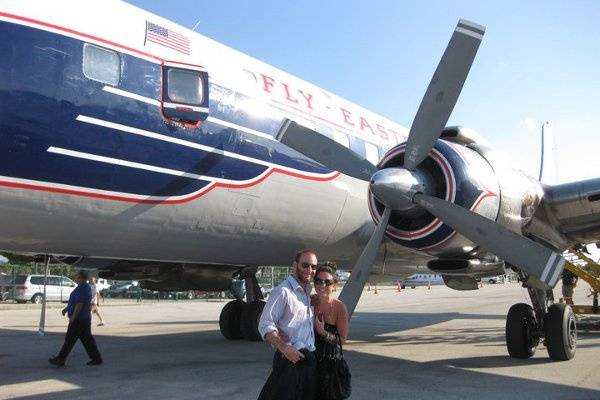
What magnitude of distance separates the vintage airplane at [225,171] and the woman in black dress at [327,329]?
2.72m

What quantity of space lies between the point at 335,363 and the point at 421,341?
9.44 m

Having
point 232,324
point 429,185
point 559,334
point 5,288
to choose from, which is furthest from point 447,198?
point 5,288

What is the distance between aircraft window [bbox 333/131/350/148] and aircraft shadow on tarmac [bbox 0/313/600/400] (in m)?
3.82

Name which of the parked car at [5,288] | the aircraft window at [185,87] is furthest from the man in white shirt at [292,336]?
the parked car at [5,288]

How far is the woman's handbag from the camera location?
4.10 metres

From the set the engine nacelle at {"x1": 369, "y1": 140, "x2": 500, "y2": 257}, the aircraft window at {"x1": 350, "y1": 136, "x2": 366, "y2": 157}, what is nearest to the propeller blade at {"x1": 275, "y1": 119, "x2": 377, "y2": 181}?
the engine nacelle at {"x1": 369, "y1": 140, "x2": 500, "y2": 257}

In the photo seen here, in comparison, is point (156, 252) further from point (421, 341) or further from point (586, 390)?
point (421, 341)

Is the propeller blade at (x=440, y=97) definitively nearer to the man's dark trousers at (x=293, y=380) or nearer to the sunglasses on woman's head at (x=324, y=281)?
the sunglasses on woman's head at (x=324, y=281)

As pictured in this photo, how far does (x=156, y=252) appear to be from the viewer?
7.87 m

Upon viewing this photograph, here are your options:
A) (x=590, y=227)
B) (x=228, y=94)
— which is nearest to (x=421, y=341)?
(x=590, y=227)

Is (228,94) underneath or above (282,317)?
above

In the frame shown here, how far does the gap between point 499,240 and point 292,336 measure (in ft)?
13.8

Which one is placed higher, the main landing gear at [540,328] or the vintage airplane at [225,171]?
the vintage airplane at [225,171]

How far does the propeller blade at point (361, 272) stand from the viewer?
7.05 metres
